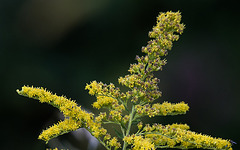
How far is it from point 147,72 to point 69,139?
0.70 m

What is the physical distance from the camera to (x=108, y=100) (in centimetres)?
191

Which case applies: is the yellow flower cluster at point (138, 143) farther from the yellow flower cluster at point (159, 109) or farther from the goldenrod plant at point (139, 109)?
the yellow flower cluster at point (159, 109)

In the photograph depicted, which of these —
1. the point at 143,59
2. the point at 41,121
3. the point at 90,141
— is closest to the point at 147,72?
the point at 143,59

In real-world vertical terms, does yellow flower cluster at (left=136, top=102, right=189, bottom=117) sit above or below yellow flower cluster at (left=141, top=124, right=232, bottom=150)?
above

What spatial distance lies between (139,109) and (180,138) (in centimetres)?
26

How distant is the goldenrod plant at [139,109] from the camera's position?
5.86 ft

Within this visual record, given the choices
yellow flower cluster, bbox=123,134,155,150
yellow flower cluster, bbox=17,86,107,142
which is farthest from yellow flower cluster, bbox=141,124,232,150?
yellow flower cluster, bbox=17,86,107,142

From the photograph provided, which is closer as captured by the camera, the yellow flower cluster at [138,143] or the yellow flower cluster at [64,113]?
the yellow flower cluster at [138,143]

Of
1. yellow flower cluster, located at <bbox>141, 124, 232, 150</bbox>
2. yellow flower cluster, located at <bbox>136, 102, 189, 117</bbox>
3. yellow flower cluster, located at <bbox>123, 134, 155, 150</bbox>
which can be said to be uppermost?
yellow flower cluster, located at <bbox>136, 102, 189, 117</bbox>

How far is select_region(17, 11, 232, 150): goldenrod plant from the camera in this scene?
1.79 metres

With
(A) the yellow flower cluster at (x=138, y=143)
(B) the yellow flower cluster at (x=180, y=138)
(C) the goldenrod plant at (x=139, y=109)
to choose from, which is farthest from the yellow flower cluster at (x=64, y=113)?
(B) the yellow flower cluster at (x=180, y=138)

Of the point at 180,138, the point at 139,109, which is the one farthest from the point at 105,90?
the point at 180,138

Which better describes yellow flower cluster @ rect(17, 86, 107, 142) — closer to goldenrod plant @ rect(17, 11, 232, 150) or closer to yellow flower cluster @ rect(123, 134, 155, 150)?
goldenrod plant @ rect(17, 11, 232, 150)

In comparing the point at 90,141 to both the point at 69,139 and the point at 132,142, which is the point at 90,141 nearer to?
the point at 69,139
